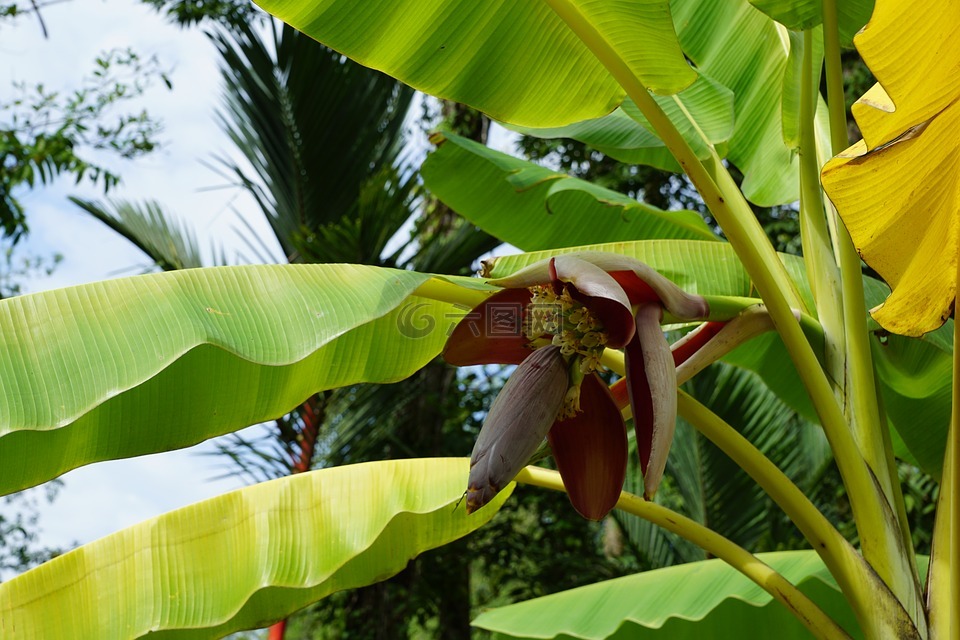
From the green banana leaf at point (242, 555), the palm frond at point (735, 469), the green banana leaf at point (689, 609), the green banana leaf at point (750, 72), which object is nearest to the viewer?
the green banana leaf at point (242, 555)

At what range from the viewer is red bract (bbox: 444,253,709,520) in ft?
1.74

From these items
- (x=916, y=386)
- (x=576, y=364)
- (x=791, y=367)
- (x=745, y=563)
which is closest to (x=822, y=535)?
(x=745, y=563)

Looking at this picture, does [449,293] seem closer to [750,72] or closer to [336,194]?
Result: [750,72]

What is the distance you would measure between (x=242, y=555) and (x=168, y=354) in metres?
0.37

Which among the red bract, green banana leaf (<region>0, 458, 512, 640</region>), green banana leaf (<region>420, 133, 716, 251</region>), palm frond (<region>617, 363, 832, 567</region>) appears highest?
green banana leaf (<region>420, 133, 716, 251</region>)

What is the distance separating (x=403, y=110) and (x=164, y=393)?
8.00 feet

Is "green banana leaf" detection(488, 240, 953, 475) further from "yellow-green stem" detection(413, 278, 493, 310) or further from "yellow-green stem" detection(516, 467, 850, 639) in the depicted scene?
"yellow-green stem" detection(516, 467, 850, 639)

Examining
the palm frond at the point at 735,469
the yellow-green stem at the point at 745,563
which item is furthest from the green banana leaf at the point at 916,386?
the palm frond at the point at 735,469

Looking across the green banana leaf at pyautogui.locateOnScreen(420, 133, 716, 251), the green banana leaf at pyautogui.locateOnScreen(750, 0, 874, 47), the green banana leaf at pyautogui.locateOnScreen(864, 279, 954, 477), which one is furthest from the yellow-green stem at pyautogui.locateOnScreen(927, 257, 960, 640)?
the green banana leaf at pyautogui.locateOnScreen(420, 133, 716, 251)

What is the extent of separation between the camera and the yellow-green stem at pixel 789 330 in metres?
0.73

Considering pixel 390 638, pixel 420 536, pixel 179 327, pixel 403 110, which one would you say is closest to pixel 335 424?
pixel 390 638

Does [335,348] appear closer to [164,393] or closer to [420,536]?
[164,393]

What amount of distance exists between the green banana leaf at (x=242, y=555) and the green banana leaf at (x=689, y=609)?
0.29 meters

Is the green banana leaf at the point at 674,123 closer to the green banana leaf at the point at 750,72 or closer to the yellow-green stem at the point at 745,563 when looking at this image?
the green banana leaf at the point at 750,72
